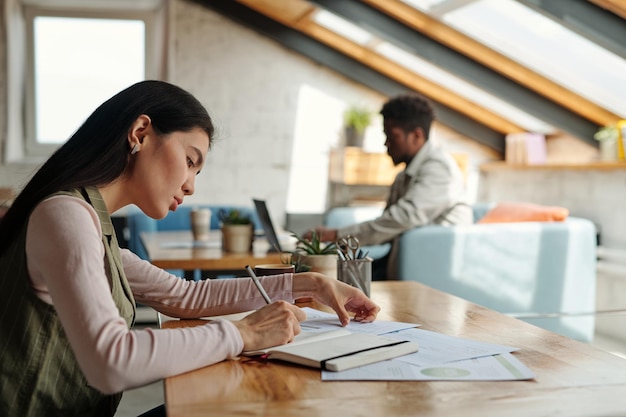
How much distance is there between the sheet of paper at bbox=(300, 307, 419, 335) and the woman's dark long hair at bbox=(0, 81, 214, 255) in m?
0.44

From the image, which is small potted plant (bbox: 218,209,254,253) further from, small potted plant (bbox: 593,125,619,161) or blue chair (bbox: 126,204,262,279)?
small potted plant (bbox: 593,125,619,161)

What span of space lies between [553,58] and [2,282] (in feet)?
13.0

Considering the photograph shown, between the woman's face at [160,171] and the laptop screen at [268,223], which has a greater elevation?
the woman's face at [160,171]

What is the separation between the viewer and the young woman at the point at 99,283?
1.10 m

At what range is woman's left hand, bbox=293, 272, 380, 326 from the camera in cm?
151

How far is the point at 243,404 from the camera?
0.99 m

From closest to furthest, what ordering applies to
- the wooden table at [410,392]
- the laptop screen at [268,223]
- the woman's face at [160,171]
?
the wooden table at [410,392] → the woman's face at [160,171] → the laptop screen at [268,223]

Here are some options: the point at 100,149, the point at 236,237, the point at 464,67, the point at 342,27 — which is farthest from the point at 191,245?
the point at 342,27

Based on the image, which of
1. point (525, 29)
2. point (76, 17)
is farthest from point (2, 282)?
point (76, 17)

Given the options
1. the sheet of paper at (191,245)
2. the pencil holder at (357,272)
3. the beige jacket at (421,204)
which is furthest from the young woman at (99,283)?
the beige jacket at (421,204)

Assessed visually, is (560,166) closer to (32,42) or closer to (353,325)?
(353,325)

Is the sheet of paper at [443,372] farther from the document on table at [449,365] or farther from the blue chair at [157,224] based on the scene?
the blue chair at [157,224]

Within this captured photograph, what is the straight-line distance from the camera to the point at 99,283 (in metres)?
1.13

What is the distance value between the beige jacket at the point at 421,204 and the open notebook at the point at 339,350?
2375 millimetres
